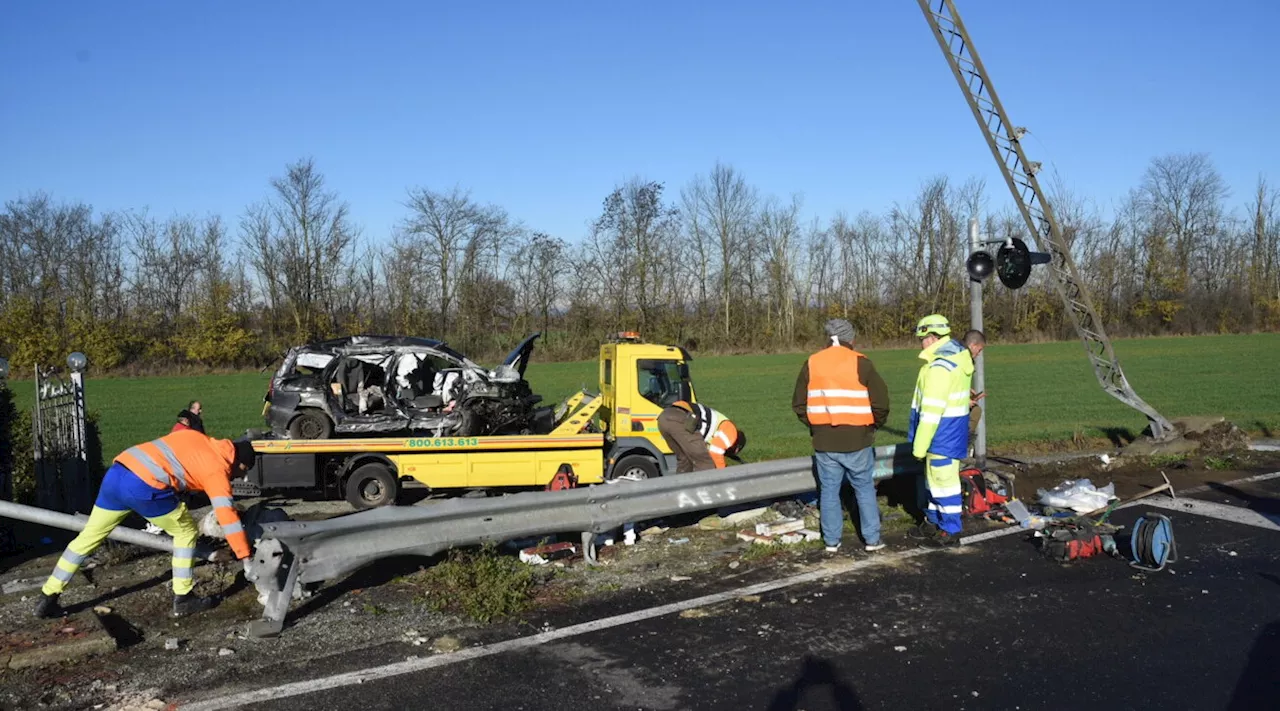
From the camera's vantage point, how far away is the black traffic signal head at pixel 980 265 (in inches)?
410

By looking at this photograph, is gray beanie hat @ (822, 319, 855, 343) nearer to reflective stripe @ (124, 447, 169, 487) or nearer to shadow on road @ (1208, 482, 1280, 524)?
shadow on road @ (1208, 482, 1280, 524)

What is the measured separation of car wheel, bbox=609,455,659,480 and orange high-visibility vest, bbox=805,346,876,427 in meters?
4.74

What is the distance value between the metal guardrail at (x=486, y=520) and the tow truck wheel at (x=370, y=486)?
185 inches

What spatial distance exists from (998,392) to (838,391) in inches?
806

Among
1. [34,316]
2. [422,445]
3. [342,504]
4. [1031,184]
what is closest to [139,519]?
[342,504]

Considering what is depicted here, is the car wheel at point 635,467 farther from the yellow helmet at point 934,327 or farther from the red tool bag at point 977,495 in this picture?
the yellow helmet at point 934,327

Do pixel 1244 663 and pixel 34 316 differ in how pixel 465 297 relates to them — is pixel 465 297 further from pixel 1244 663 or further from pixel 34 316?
pixel 1244 663

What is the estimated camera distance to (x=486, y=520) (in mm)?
6738

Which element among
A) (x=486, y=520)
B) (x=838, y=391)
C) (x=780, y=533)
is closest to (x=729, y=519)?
(x=780, y=533)

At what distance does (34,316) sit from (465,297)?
74.7ft

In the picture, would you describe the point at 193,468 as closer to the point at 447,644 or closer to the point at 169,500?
the point at 169,500

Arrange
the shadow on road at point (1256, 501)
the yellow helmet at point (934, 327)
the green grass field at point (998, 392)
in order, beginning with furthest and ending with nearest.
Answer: the green grass field at point (998, 392) < the shadow on road at point (1256, 501) < the yellow helmet at point (934, 327)

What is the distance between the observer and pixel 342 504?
449 inches

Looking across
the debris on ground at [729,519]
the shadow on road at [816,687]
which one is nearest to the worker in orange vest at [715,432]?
the debris on ground at [729,519]
